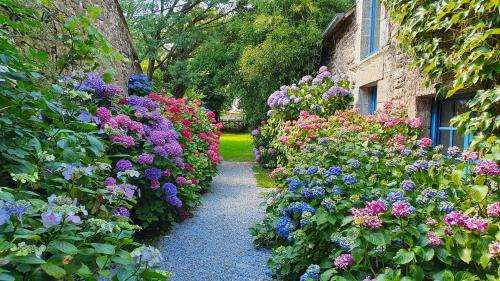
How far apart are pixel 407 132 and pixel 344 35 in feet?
13.8

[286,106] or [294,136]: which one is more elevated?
[286,106]

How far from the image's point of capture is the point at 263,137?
→ 35.2 ft

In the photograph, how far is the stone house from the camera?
179 inches

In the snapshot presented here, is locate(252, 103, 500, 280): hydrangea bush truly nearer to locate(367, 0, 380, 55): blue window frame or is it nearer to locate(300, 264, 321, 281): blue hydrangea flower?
locate(300, 264, 321, 281): blue hydrangea flower

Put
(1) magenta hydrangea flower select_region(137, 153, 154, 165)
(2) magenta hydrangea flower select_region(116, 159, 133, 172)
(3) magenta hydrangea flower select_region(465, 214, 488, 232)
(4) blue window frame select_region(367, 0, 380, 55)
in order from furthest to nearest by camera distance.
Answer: (4) blue window frame select_region(367, 0, 380, 55), (1) magenta hydrangea flower select_region(137, 153, 154, 165), (2) magenta hydrangea flower select_region(116, 159, 133, 172), (3) magenta hydrangea flower select_region(465, 214, 488, 232)

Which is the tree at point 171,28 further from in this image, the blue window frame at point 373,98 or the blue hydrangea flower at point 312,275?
the blue hydrangea flower at point 312,275

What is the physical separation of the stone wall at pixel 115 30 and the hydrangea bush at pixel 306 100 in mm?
3679

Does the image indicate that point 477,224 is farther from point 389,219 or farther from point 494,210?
point 389,219

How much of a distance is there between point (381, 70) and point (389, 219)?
3937 millimetres

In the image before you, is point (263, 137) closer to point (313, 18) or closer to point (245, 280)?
point (313, 18)

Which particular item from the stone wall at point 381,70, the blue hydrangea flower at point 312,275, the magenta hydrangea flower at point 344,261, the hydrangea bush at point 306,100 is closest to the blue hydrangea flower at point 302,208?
the blue hydrangea flower at point 312,275

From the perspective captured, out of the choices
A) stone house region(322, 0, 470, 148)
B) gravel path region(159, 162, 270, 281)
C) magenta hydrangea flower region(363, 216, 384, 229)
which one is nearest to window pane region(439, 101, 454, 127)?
stone house region(322, 0, 470, 148)

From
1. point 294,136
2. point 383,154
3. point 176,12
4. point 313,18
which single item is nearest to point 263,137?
point 313,18

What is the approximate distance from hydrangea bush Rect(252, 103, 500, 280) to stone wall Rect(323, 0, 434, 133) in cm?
86
